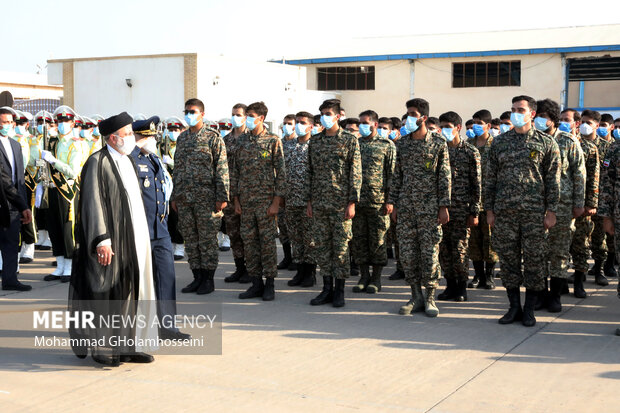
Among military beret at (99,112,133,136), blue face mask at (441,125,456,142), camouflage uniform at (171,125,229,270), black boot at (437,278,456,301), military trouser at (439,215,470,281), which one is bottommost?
black boot at (437,278,456,301)

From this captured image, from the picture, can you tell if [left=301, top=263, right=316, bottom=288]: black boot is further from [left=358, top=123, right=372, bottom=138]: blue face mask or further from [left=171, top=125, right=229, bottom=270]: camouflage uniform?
[left=358, top=123, right=372, bottom=138]: blue face mask

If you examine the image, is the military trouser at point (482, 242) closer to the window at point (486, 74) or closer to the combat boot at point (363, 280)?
the combat boot at point (363, 280)

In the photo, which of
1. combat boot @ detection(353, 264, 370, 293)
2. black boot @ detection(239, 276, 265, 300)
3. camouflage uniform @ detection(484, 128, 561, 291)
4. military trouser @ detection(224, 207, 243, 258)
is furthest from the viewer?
military trouser @ detection(224, 207, 243, 258)

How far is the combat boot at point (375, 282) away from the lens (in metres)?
8.90

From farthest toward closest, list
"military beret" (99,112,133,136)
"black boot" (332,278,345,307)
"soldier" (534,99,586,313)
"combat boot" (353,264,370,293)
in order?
"combat boot" (353,264,370,293), "black boot" (332,278,345,307), "soldier" (534,99,586,313), "military beret" (99,112,133,136)

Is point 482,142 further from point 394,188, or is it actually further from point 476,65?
point 476,65

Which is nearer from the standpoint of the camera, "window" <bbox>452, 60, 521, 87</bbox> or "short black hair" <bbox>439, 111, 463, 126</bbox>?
"short black hair" <bbox>439, 111, 463, 126</bbox>

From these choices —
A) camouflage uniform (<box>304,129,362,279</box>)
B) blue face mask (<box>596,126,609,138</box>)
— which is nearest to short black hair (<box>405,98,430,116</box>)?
camouflage uniform (<box>304,129,362,279</box>)

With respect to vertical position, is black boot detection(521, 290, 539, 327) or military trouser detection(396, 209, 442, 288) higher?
military trouser detection(396, 209, 442, 288)

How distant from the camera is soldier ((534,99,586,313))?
7.76 m


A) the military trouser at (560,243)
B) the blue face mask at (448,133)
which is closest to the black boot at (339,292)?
the blue face mask at (448,133)

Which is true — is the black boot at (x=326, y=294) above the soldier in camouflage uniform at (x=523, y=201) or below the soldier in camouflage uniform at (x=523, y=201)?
below

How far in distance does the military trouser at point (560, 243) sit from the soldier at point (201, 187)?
3.61 meters

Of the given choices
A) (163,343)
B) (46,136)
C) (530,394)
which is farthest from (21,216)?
(530,394)
